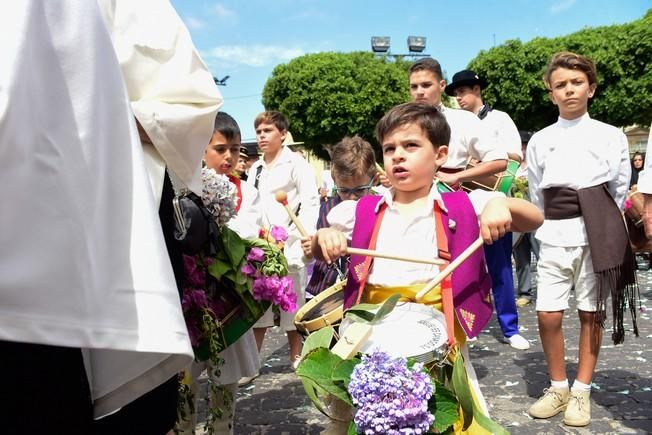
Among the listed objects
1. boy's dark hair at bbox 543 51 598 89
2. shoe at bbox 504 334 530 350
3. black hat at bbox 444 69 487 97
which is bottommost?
shoe at bbox 504 334 530 350

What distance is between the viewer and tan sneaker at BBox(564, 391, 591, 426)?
11.6 feet

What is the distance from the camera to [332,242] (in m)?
2.24

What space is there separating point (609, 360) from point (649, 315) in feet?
7.08

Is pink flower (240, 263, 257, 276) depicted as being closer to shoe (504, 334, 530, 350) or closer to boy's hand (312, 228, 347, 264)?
boy's hand (312, 228, 347, 264)

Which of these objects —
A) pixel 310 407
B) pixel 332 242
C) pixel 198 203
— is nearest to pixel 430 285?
pixel 332 242

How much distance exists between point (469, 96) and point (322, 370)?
15.0ft

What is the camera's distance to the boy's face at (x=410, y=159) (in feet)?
8.06

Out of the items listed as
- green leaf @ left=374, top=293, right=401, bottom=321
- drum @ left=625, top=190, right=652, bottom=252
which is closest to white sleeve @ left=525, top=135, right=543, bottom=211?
drum @ left=625, top=190, right=652, bottom=252

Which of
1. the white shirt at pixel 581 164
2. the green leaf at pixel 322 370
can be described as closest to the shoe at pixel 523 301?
the white shirt at pixel 581 164

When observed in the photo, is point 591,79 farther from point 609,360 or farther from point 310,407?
point 310,407

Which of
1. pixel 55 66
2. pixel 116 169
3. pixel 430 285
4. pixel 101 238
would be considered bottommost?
pixel 430 285

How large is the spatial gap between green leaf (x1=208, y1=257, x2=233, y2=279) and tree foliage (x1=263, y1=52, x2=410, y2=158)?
2868 centimetres

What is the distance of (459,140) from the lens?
14.9 feet

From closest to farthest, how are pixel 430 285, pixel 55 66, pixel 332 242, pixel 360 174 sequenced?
pixel 55 66
pixel 430 285
pixel 332 242
pixel 360 174
